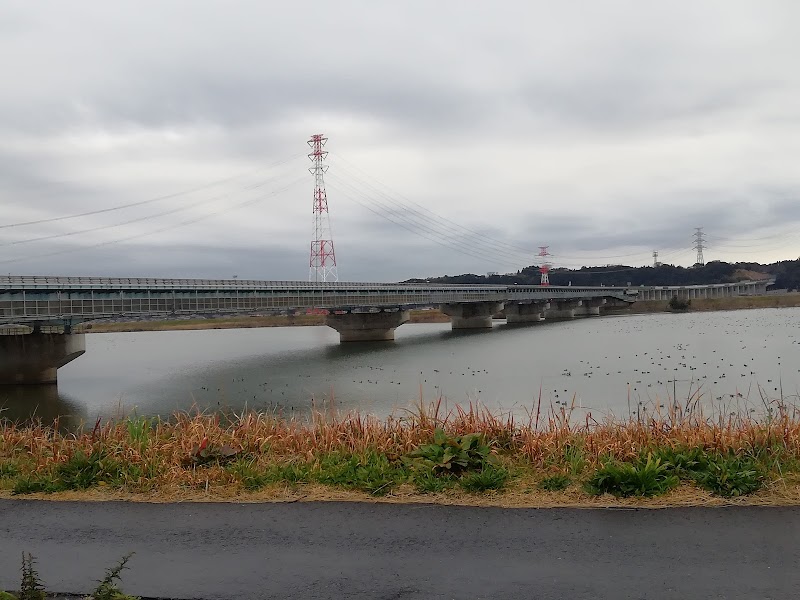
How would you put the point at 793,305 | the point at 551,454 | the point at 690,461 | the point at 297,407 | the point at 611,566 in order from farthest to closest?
1. the point at 793,305
2. the point at 297,407
3. the point at 551,454
4. the point at 690,461
5. the point at 611,566

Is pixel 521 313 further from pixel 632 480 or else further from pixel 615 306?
pixel 632 480

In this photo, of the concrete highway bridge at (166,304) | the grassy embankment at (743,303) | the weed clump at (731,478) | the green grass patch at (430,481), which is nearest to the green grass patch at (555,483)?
the green grass patch at (430,481)

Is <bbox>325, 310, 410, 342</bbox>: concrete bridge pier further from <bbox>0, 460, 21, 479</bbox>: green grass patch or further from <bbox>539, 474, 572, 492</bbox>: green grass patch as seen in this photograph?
<bbox>539, 474, 572, 492</bbox>: green grass patch

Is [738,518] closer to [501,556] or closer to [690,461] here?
[690,461]

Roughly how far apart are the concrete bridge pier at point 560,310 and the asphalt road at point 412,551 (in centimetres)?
12046

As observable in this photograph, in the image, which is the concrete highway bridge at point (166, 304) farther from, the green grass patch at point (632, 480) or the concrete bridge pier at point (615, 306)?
the concrete bridge pier at point (615, 306)

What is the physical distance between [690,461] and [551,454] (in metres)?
1.62

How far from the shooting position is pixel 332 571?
16.7ft

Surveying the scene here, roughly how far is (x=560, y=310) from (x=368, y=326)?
63.8m

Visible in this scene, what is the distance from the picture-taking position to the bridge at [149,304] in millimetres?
34000

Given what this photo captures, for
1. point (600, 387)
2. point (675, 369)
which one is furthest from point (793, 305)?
point (600, 387)

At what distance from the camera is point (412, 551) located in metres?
5.45

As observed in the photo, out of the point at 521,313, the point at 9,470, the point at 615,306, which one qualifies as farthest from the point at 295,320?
the point at 9,470

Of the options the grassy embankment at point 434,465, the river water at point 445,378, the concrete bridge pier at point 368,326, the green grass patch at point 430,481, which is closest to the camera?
the grassy embankment at point 434,465
